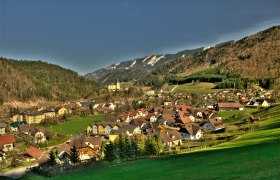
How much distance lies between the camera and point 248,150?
3834cm

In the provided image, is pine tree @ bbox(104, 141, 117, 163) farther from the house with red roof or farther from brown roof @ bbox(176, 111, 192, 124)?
brown roof @ bbox(176, 111, 192, 124)

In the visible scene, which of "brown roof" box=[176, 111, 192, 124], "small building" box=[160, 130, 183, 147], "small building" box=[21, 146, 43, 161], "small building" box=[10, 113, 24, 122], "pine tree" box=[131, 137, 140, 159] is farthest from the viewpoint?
"small building" box=[10, 113, 24, 122]

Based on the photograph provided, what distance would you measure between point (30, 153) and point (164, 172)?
123 ft

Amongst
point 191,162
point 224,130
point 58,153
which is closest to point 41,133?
point 58,153

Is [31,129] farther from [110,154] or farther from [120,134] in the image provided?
[110,154]

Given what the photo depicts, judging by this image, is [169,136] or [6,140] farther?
[6,140]

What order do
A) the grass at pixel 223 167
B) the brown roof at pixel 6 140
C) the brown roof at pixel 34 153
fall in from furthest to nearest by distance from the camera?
the brown roof at pixel 6 140, the brown roof at pixel 34 153, the grass at pixel 223 167

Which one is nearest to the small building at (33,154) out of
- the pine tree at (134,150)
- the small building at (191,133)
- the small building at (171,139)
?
the pine tree at (134,150)

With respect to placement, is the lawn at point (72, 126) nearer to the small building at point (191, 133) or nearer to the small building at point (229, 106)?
the small building at point (191, 133)

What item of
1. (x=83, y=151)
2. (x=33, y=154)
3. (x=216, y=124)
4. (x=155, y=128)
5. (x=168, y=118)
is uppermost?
(x=168, y=118)

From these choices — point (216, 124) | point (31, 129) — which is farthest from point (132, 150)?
point (31, 129)

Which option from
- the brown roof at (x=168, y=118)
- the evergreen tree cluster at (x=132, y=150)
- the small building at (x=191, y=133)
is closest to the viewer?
the evergreen tree cluster at (x=132, y=150)

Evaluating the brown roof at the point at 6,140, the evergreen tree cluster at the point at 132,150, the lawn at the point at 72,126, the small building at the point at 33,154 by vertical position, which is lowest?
the small building at the point at 33,154

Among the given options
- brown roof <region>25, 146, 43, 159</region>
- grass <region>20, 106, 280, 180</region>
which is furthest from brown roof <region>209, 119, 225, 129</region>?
brown roof <region>25, 146, 43, 159</region>
